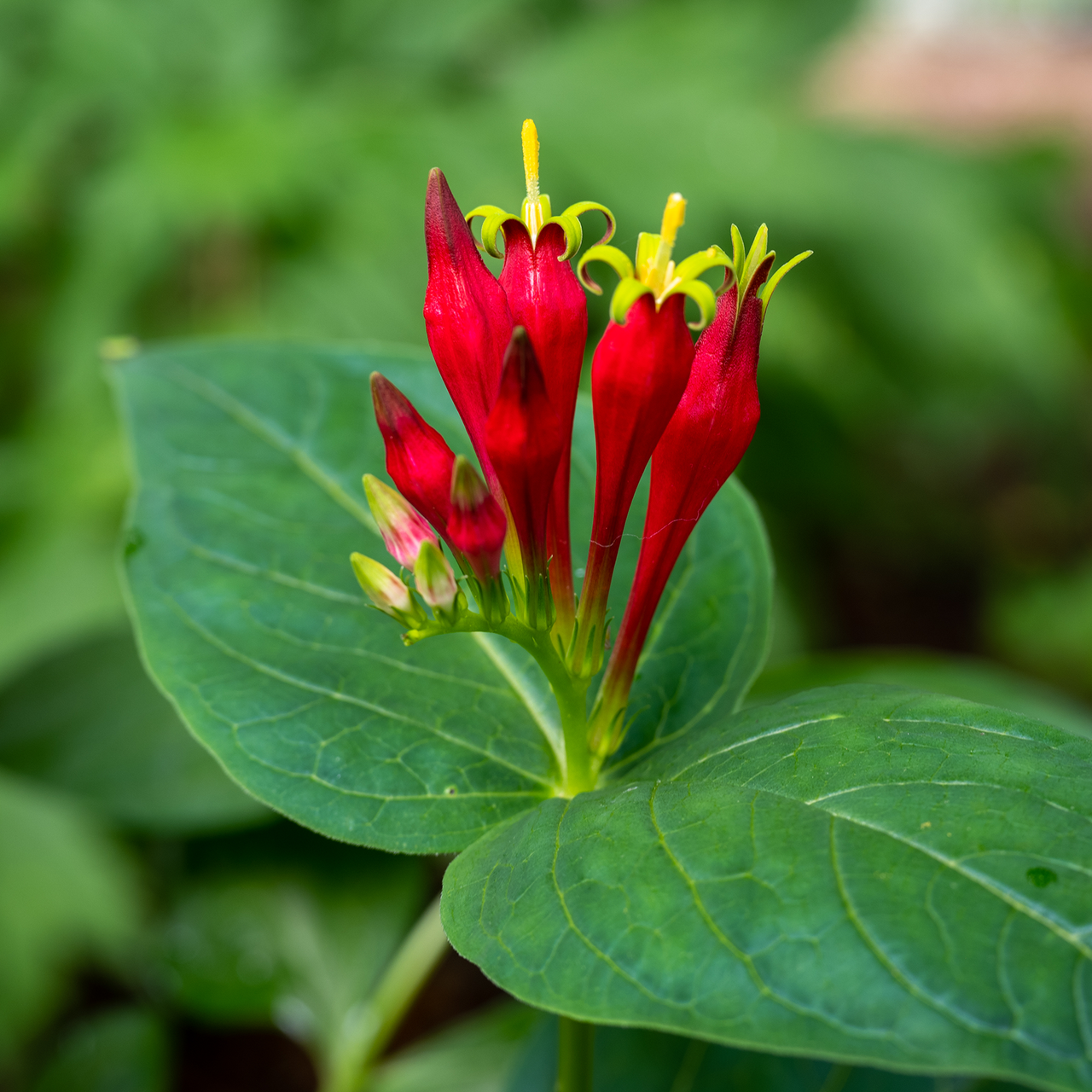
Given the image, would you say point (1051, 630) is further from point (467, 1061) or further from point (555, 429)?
point (555, 429)

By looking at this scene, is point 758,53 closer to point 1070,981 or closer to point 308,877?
point 308,877

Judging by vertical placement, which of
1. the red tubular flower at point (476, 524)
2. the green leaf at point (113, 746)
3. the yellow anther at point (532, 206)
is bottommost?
the green leaf at point (113, 746)

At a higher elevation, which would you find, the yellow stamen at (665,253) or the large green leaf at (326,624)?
the yellow stamen at (665,253)

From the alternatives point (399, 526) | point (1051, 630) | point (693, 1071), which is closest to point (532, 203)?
point (399, 526)

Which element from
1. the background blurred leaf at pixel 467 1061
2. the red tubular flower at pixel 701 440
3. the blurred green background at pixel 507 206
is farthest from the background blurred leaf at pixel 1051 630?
the red tubular flower at pixel 701 440

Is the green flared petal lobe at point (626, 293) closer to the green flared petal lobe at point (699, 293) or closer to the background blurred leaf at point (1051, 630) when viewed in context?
the green flared petal lobe at point (699, 293)

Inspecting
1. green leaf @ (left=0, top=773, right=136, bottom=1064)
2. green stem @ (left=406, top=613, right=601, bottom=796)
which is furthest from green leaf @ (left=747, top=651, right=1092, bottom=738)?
green leaf @ (left=0, top=773, right=136, bottom=1064)
